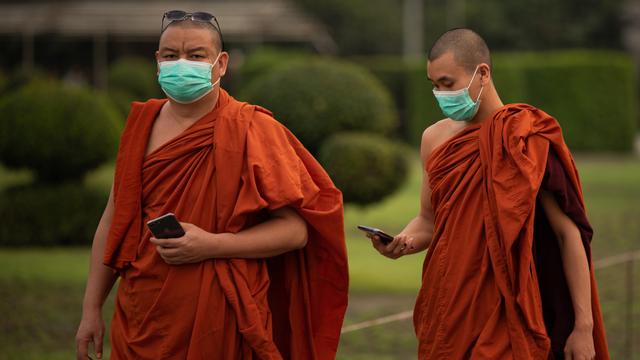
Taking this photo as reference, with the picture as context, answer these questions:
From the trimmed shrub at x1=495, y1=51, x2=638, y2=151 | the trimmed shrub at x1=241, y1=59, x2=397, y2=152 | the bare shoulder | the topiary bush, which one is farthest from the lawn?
the topiary bush

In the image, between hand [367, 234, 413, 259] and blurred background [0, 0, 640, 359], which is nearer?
hand [367, 234, 413, 259]

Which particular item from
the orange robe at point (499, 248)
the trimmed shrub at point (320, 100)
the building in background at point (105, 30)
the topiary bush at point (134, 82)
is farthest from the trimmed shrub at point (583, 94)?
the orange robe at point (499, 248)

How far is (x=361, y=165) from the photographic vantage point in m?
10.1

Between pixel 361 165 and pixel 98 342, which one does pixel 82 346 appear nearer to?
pixel 98 342

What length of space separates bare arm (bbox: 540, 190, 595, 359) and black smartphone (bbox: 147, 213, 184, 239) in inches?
50.3

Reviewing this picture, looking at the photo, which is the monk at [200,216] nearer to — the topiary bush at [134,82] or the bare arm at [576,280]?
the bare arm at [576,280]

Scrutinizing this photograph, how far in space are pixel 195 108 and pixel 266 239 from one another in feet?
1.78

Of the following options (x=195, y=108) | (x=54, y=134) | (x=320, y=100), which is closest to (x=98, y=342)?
(x=195, y=108)

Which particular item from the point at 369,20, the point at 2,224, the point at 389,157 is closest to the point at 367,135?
the point at 389,157

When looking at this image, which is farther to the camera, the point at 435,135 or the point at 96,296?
the point at 435,135

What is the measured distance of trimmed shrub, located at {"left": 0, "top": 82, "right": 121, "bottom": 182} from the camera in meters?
12.3

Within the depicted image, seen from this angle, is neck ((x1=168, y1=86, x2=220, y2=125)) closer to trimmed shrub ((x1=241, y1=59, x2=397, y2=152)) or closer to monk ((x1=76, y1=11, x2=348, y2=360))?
monk ((x1=76, y1=11, x2=348, y2=360))

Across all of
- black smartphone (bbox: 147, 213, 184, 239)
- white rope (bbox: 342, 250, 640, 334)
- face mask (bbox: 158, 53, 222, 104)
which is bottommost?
white rope (bbox: 342, 250, 640, 334)

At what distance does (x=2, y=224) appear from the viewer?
12523 mm
